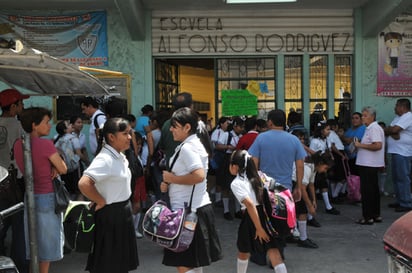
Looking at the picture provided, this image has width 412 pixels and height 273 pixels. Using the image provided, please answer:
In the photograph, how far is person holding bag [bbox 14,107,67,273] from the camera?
12.8 ft

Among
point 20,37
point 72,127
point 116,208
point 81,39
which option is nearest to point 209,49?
point 81,39

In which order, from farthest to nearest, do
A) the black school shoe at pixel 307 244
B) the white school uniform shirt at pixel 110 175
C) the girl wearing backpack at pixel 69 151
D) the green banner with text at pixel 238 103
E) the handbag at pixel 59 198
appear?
the green banner with text at pixel 238 103 → the girl wearing backpack at pixel 69 151 → the black school shoe at pixel 307 244 → the handbag at pixel 59 198 → the white school uniform shirt at pixel 110 175

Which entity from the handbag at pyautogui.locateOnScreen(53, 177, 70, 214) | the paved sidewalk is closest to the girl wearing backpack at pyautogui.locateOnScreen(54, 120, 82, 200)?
the paved sidewalk

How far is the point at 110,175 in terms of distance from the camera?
3.29 meters

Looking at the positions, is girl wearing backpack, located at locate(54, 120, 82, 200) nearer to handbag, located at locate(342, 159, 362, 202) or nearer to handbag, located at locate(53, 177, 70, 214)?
handbag, located at locate(53, 177, 70, 214)

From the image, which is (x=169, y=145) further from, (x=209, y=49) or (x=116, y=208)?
(x=209, y=49)

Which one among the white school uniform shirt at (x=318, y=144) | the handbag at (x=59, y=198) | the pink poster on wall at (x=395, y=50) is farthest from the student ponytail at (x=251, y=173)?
the pink poster on wall at (x=395, y=50)

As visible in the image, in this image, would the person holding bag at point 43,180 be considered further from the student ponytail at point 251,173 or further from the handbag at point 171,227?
the student ponytail at point 251,173

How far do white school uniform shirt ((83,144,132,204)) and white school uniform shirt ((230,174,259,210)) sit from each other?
3.32ft

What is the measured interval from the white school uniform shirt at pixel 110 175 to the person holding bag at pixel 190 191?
1.07ft

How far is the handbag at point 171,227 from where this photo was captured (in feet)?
10.8

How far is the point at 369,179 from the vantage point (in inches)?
262

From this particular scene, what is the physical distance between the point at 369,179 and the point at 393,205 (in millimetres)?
1726

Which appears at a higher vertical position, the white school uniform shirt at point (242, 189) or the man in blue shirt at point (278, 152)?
the man in blue shirt at point (278, 152)
